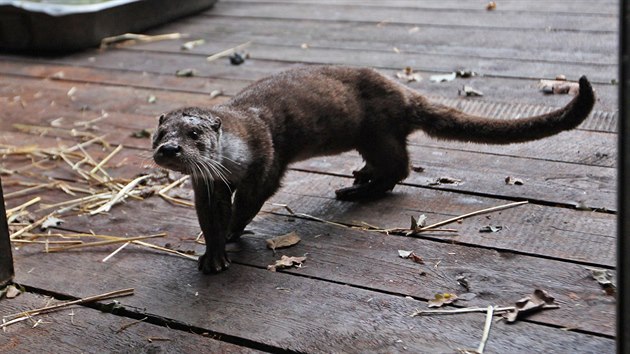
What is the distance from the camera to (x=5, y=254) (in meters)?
2.82

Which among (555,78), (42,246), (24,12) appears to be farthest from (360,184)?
(24,12)

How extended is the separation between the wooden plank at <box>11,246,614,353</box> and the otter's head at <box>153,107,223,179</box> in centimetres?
35

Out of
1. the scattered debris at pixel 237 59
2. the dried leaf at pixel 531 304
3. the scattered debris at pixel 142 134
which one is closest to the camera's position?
the dried leaf at pixel 531 304

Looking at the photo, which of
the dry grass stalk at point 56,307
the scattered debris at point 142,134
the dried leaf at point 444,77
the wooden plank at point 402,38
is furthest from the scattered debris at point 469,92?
the dry grass stalk at point 56,307

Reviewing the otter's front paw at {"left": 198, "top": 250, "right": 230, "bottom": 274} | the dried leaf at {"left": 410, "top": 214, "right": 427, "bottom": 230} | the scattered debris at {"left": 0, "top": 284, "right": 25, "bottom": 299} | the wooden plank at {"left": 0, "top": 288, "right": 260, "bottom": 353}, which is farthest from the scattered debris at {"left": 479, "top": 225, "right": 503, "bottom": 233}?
the scattered debris at {"left": 0, "top": 284, "right": 25, "bottom": 299}

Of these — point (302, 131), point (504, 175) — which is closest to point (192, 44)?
point (302, 131)

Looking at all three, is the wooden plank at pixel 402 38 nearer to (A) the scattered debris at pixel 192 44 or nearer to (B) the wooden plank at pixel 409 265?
(A) the scattered debris at pixel 192 44

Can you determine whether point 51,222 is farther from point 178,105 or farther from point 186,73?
point 186,73

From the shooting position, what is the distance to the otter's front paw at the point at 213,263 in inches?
112

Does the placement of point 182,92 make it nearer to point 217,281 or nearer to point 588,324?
point 217,281

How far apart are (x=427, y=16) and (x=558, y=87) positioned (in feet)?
5.76

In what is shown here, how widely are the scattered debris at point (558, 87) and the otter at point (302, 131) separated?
1056 millimetres

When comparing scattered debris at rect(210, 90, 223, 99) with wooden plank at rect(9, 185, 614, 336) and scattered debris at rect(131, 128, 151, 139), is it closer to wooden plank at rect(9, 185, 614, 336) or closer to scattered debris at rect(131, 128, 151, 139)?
scattered debris at rect(131, 128, 151, 139)

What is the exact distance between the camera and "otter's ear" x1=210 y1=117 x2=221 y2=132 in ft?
9.32
